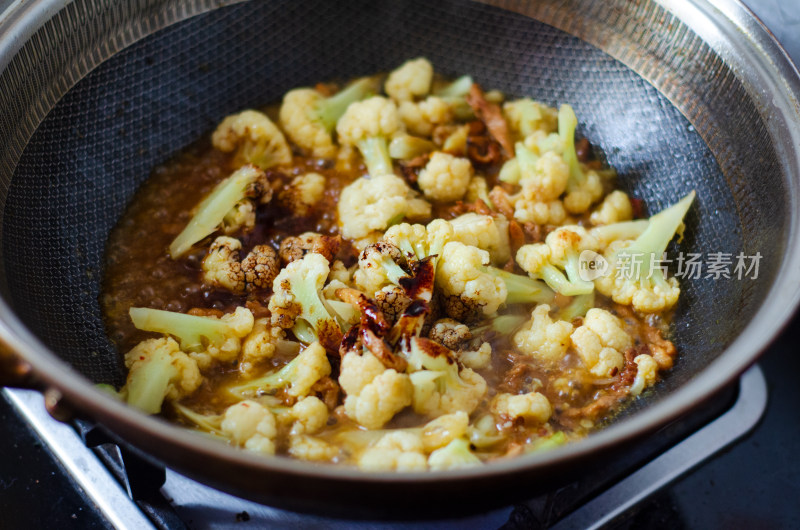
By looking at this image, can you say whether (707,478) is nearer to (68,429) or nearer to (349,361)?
(349,361)

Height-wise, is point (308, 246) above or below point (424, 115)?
below

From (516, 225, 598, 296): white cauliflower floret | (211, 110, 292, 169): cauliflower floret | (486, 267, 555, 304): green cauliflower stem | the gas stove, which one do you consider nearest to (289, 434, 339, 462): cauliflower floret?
the gas stove

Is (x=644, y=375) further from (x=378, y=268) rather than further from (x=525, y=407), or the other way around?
(x=378, y=268)

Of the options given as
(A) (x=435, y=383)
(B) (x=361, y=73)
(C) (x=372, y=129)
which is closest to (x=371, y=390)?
(A) (x=435, y=383)

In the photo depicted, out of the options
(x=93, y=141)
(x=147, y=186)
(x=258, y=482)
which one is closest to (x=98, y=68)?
(x=93, y=141)

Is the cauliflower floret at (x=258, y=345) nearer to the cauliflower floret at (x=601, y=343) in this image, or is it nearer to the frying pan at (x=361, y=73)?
the frying pan at (x=361, y=73)

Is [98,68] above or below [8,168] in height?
above

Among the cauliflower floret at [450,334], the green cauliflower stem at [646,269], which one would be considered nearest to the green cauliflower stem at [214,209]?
the cauliflower floret at [450,334]
